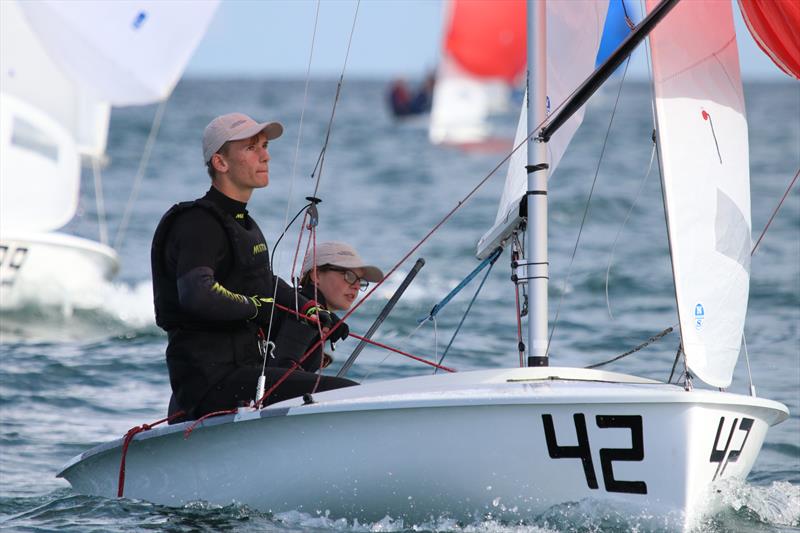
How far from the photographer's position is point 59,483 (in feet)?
15.1

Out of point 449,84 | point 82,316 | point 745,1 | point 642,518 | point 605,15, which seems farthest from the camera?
point 449,84

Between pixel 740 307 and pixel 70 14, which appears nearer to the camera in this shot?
pixel 740 307

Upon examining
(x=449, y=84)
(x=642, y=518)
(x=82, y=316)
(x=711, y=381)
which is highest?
A: (x=449, y=84)

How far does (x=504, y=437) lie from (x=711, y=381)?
610 mm

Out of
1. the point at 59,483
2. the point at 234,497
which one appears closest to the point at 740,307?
the point at 234,497

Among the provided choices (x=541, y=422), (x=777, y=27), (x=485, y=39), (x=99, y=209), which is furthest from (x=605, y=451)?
(x=485, y=39)

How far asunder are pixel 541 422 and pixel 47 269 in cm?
575

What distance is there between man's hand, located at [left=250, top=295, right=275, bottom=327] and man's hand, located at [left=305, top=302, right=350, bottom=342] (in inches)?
4.7

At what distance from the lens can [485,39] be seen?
28844 millimetres

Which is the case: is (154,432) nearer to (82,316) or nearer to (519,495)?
(519,495)

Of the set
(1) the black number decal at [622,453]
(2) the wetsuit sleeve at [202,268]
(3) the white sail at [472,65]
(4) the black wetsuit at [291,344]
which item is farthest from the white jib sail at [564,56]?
(3) the white sail at [472,65]

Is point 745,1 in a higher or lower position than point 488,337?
higher

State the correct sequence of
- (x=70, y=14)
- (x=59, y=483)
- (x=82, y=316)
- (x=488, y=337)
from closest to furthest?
1. (x=59, y=483)
2. (x=70, y=14)
3. (x=488, y=337)
4. (x=82, y=316)

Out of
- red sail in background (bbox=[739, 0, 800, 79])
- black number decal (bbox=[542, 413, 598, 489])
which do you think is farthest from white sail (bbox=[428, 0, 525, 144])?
black number decal (bbox=[542, 413, 598, 489])
